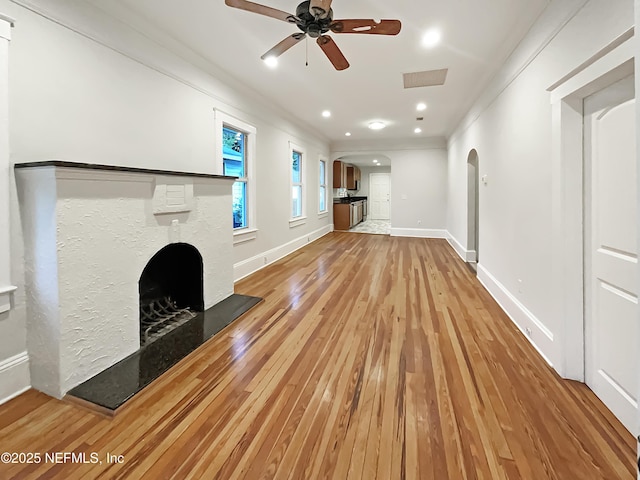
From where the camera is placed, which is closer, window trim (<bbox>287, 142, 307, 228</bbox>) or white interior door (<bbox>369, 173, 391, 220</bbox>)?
window trim (<bbox>287, 142, 307, 228</bbox>)

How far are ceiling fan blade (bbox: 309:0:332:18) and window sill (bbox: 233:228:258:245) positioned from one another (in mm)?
2864

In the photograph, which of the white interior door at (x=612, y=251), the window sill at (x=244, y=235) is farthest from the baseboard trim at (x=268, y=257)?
the white interior door at (x=612, y=251)

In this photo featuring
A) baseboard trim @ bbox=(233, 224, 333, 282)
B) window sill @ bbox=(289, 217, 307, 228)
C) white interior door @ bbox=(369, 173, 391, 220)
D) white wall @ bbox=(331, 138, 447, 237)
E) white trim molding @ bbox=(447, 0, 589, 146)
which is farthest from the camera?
white interior door @ bbox=(369, 173, 391, 220)

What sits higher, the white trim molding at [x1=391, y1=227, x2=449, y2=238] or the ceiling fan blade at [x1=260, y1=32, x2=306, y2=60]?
the ceiling fan blade at [x1=260, y1=32, x2=306, y2=60]

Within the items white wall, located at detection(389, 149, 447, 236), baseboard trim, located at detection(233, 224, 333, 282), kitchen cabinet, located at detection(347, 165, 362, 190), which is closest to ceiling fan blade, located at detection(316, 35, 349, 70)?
baseboard trim, located at detection(233, 224, 333, 282)

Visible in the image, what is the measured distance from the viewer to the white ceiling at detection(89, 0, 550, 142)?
8.44ft

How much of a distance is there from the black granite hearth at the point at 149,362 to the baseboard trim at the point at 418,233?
6.69m

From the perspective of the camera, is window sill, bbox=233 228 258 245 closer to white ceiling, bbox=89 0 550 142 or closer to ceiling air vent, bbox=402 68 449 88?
white ceiling, bbox=89 0 550 142

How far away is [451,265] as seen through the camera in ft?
17.7

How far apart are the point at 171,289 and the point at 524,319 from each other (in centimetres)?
336

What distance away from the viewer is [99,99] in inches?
96.2

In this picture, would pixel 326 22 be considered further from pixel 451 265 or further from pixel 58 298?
pixel 451 265

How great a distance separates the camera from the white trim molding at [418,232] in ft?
28.6

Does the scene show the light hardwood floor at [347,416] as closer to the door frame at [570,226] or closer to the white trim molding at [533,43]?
the door frame at [570,226]
